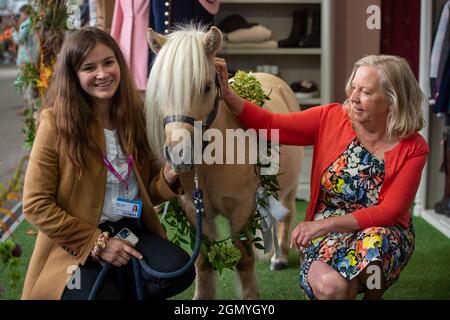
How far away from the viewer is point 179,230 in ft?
6.74

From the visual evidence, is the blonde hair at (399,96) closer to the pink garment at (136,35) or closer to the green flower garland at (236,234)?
the green flower garland at (236,234)

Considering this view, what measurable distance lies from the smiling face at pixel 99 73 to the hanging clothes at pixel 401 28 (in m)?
2.38

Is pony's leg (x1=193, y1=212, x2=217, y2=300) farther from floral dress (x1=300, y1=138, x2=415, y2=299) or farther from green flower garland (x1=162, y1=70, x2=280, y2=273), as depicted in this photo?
floral dress (x1=300, y1=138, x2=415, y2=299)

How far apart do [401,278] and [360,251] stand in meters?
1.09

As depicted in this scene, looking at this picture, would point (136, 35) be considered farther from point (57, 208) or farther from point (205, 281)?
point (57, 208)

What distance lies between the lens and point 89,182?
65.7 inches

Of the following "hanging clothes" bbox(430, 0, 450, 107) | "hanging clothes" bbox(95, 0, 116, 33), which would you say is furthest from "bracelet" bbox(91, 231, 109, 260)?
"hanging clothes" bbox(430, 0, 450, 107)

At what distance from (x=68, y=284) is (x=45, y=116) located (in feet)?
1.54

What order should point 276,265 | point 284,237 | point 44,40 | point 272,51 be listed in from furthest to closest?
point 272,51, point 44,40, point 284,237, point 276,265

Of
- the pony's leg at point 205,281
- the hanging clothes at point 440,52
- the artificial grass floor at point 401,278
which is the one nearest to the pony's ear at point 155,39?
the pony's leg at point 205,281

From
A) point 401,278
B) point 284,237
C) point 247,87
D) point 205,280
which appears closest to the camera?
point 247,87

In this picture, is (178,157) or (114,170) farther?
(114,170)

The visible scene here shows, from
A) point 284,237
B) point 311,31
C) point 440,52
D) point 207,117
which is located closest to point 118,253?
point 207,117
